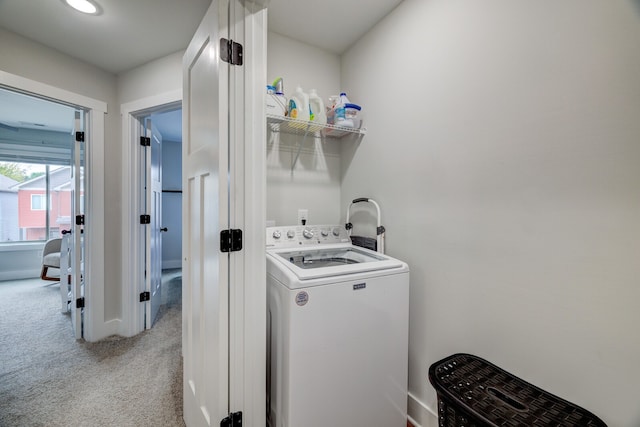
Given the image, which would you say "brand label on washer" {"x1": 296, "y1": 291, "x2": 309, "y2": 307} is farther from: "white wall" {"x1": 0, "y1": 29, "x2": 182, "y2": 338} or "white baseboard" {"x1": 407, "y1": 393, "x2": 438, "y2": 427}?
"white wall" {"x1": 0, "y1": 29, "x2": 182, "y2": 338}

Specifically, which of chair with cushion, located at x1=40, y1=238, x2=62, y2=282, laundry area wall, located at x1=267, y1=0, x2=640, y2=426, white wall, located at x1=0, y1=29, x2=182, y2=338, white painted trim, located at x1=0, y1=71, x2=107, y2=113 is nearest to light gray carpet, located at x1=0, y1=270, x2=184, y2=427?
white wall, located at x1=0, y1=29, x2=182, y2=338

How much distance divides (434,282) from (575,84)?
3.32 ft

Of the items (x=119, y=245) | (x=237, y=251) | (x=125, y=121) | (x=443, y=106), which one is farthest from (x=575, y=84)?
(x=119, y=245)

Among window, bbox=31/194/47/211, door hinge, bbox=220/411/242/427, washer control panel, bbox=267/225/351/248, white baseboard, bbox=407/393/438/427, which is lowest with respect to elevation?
white baseboard, bbox=407/393/438/427

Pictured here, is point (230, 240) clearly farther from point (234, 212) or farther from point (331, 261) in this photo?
point (331, 261)

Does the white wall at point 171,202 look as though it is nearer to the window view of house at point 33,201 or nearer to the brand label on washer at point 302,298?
the window view of house at point 33,201

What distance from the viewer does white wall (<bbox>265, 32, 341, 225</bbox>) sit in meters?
1.88

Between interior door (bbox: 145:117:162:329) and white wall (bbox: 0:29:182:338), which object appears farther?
interior door (bbox: 145:117:162:329)

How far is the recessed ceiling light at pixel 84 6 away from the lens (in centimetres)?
148

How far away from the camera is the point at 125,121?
7.55 feet

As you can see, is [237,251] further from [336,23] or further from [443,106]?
[336,23]

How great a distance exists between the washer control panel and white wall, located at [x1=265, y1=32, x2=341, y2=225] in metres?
0.22

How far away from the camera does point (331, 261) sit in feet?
5.20

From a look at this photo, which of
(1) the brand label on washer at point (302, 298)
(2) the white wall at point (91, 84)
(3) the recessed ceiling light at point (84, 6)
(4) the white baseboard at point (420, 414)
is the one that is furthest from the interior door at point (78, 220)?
(4) the white baseboard at point (420, 414)
